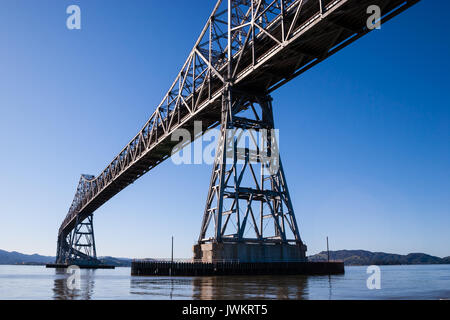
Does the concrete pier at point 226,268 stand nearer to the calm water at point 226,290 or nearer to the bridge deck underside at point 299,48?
the calm water at point 226,290

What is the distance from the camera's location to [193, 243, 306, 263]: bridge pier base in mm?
31375

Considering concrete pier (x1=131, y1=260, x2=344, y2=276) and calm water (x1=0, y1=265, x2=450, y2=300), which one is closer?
calm water (x1=0, y1=265, x2=450, y2=300)

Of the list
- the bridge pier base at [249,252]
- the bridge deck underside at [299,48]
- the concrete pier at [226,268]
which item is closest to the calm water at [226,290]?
the concrete pier at [226,268]

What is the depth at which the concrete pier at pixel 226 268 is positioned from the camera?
101 ft

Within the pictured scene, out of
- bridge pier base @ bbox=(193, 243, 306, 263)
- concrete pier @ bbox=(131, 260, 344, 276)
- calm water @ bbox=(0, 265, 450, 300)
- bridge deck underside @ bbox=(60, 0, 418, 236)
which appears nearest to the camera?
calm water @ bbox=(0, 265, 450, 300)

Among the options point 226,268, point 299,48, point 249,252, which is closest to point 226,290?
point 226,268

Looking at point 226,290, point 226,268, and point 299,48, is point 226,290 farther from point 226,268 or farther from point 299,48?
point 299,48

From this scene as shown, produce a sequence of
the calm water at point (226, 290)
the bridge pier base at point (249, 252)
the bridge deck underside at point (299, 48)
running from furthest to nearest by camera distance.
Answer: the bridge pier base at point (249, 252)
the bridge deck underside at point (299, 48)
the calm water at point (226, 290)

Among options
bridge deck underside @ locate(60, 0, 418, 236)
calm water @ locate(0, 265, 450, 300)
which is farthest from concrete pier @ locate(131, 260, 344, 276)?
bridge deck underside @ locate(60, 0, 418, 236)

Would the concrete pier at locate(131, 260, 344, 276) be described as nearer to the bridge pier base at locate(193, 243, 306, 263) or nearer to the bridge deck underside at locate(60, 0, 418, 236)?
the bridge pier base at locate(193, 243, 306, 263)

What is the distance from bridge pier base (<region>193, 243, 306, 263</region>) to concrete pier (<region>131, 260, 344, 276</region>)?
75 cm

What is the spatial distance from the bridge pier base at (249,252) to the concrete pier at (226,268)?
745 mm
